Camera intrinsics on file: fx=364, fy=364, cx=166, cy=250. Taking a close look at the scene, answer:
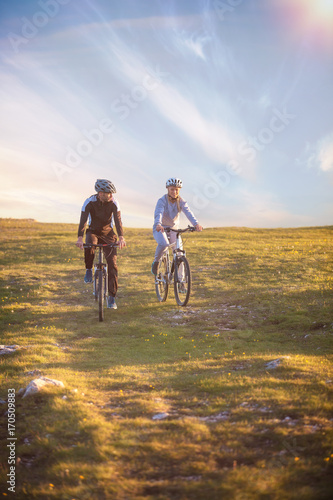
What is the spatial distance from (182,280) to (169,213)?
245cm

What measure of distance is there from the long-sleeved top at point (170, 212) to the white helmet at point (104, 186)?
1894 mm

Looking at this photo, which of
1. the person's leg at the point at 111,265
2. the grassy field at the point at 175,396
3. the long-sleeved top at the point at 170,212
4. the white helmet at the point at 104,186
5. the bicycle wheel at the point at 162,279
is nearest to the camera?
the grassy field at the point at 175,396

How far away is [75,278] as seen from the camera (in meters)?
19.6

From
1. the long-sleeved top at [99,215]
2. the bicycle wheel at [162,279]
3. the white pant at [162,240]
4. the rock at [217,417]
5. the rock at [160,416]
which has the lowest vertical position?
the rock at [160,416]

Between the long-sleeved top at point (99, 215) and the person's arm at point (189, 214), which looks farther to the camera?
the person's arm at point (189, 214)

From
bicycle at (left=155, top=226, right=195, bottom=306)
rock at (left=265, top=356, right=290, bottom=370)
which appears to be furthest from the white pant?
rock at (left=265, top=356, right=290, bottom=370)

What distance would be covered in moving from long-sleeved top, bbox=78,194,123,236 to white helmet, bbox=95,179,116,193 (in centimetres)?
43

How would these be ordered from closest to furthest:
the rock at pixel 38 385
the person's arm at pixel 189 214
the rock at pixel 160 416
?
the rock at pixel 160 416 → the rock at pixel 38 385 → the person's arm at pixel 189 214

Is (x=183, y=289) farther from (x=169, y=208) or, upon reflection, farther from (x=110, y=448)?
(x=110, y=448)

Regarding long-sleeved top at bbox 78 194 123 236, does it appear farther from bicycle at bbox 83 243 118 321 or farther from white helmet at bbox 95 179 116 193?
bicycle at bbox 83 243 118 321

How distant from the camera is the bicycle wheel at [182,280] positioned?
12.5 meters

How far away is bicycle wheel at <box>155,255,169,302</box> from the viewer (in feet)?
44.3

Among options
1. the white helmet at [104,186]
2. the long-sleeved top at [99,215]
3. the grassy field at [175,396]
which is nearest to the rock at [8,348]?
the grassy field at [175,396]

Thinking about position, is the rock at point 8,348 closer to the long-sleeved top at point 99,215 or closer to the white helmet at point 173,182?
the long-sleeved top at point 99,215
